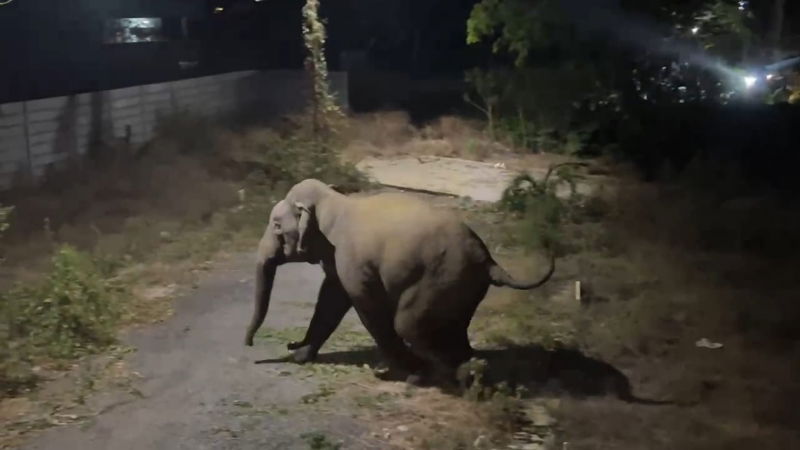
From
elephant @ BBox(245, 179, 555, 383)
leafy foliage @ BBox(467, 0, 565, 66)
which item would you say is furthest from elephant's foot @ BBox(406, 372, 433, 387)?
leafy foliage @ BBox(467, 0, 565, 66)

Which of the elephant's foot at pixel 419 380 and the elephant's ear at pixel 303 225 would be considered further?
the elephant's ear at pixel 303 225

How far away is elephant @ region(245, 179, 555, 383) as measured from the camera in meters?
5.58

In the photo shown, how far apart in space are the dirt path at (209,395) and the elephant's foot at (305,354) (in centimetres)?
10

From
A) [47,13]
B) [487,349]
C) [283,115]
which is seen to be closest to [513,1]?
[283,115]

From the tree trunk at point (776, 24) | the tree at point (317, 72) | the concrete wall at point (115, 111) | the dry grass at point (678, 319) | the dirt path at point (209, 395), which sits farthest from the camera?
the tree trunk at point (776, 24)

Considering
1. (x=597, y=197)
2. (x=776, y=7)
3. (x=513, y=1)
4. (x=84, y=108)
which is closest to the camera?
(x=597, y=197)

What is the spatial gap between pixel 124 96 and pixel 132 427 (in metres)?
9.14

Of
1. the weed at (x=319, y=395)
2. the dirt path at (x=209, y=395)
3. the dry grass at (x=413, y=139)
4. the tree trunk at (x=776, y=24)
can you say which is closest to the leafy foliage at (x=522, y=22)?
the dry grass at (x=413, y=139)

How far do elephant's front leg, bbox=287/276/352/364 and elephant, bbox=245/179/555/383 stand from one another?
16 centimetres

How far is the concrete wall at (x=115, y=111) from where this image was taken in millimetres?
11656

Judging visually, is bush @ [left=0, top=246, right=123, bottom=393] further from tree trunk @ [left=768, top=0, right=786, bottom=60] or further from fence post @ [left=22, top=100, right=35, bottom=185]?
tree trunk @ [left=768, top=0, right=786, bottom=60]

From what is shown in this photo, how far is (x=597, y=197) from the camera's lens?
11312mm

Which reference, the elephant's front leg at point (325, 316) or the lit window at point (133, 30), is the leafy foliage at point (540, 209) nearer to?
the elephant's front leg at point (325, 316)

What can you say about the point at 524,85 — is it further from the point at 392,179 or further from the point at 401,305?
the point at 401,305
